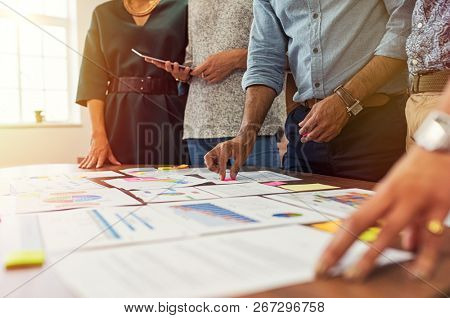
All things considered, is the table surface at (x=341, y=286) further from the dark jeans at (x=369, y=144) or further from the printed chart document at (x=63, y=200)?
the dark jeans at (x=369, y=144)

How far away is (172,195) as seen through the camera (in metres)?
0.48

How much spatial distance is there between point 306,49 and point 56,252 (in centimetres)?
52

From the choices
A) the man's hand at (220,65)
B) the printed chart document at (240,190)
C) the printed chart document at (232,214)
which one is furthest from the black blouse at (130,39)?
the printed chart document at (232,214)

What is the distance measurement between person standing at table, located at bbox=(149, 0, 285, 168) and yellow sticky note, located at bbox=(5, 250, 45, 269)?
56cm

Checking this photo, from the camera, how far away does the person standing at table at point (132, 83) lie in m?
0.89

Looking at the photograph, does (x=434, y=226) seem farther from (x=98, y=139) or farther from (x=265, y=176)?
(x=98, y=139)

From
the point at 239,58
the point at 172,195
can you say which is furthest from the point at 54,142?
the point at 172,195

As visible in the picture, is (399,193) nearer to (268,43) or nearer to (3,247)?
(3,247)

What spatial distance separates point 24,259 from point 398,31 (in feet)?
1.75

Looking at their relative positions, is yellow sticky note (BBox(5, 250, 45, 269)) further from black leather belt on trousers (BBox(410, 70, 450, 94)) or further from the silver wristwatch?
black leather belt on trousers (BBox(410, 70, 450, 94))

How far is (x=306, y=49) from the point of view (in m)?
0.68

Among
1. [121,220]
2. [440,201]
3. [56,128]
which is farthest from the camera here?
[56,128]

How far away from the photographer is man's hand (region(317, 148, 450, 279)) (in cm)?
21
